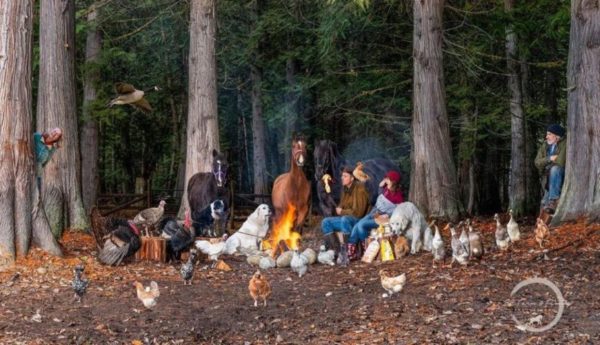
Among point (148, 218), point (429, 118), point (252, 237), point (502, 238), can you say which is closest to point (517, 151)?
point (429, 118)

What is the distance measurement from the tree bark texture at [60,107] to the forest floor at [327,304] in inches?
205

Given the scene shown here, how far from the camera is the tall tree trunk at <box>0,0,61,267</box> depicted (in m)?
11.7

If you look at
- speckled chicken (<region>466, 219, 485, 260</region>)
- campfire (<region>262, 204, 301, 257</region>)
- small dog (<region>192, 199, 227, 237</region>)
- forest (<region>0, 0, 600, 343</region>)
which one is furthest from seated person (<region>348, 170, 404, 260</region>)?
small dog (<region>192, 199, 227, 237</region>)

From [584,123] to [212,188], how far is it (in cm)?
693

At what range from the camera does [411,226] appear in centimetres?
1257

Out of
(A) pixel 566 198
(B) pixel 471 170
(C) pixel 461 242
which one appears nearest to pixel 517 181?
(B) pixel 471 170

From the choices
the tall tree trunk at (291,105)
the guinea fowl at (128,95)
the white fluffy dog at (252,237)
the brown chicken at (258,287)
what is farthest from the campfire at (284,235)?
the tall tree trunk at (291,105)

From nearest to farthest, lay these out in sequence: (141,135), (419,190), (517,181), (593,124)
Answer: (593,124), (419,190), (517,181), (141,135)

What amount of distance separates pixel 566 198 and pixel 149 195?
677 inches

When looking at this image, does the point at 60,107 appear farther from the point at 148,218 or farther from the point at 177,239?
the point at 177,239

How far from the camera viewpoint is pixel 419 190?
56.2 ft

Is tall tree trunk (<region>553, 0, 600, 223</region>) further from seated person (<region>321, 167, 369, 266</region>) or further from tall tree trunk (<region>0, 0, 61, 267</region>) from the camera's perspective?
tall tree trunk (<region>0, 0, 61, 267</region>)

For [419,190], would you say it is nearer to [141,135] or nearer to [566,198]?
[566,198]

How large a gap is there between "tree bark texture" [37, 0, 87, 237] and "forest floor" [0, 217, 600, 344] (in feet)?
17.1
